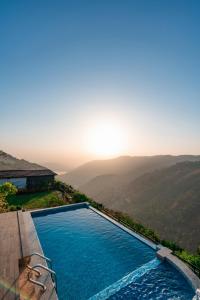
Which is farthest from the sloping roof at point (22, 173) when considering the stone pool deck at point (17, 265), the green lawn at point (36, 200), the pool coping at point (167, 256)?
the stone pool deck at point (17, 265)

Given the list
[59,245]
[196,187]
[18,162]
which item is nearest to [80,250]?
[59,245]

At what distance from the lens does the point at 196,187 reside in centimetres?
11494

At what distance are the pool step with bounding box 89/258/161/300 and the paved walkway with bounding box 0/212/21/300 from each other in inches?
130

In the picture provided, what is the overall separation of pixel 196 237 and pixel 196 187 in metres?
36.3

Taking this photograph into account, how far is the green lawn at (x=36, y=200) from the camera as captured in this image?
2259 cm

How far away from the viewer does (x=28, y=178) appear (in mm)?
30547

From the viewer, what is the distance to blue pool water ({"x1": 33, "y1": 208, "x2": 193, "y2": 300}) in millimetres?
9633

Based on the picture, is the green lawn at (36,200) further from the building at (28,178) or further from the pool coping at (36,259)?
the pool coping at (36,259)

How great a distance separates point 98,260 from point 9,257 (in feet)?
15.7

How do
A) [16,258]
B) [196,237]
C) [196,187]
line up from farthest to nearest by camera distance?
[196,187] → [196,237] → [16,258]

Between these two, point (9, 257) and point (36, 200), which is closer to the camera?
point (9, 257)

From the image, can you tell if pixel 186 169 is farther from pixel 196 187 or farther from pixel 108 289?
pixel 108 289

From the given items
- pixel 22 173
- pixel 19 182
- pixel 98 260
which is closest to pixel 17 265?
pixel 98 260

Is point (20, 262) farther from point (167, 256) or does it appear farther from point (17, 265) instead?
point (167, 256)
